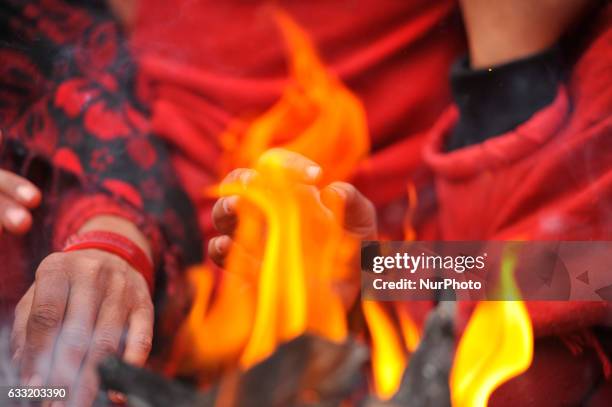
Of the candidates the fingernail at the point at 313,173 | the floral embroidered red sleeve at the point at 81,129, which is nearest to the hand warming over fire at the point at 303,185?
the fingernail at the point at 313,173

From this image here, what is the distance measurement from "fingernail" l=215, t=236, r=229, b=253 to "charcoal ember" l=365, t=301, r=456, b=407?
21 centimetres

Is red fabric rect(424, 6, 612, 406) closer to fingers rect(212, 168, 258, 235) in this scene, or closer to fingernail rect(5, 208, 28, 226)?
fingers rect(212, 168, 258, 235)

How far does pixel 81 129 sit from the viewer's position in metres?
0.72

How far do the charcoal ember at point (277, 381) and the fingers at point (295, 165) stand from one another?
18 cm

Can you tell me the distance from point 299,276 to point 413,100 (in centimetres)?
26

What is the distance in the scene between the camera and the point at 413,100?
72 cm

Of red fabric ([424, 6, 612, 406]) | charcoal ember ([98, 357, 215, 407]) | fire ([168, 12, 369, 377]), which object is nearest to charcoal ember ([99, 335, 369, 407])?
charcoal ember ([98, 357, 215, 407])

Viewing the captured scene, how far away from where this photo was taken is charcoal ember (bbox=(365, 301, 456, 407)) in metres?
0.43

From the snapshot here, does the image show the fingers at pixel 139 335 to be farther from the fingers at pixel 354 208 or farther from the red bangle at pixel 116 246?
the fingers at pixel 354 208

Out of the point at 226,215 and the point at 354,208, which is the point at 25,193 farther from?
the point at 354,208

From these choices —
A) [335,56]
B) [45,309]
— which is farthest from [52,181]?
[335,56]

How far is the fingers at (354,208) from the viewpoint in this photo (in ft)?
1.86

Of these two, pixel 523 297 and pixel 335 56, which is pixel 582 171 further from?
pixel 335 56

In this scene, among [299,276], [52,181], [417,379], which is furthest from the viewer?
[52,181]
